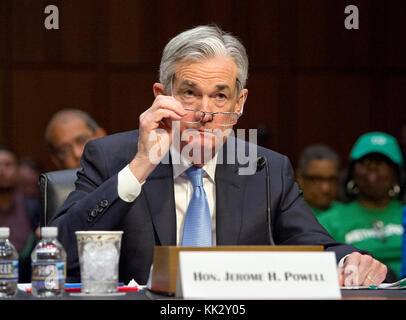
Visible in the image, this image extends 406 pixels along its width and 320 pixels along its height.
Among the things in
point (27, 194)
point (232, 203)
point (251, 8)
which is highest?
point (251, 8)

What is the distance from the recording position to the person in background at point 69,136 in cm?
405

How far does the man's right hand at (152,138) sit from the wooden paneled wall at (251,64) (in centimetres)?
436

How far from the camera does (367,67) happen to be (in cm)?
692

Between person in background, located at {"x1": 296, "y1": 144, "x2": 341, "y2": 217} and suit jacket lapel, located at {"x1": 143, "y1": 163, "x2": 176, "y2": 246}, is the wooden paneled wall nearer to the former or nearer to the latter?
person in background, located at {"x1": 296, "y1": 144, "x2": 341, "y2": 217}

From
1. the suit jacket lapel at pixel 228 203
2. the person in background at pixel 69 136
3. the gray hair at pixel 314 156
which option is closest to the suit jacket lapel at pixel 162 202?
the suit jacket lapel at pixel 228 203

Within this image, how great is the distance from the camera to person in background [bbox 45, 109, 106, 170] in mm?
4047

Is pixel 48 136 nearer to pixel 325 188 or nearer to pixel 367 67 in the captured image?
pixel 325 188

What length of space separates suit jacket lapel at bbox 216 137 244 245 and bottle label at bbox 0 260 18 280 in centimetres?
75

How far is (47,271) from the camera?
1.54 meters

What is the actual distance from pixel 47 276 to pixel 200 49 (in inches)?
39.0

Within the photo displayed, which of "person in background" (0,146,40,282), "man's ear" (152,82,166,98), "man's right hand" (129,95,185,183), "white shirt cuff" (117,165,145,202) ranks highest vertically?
"man's ear" (152,82,166,98)

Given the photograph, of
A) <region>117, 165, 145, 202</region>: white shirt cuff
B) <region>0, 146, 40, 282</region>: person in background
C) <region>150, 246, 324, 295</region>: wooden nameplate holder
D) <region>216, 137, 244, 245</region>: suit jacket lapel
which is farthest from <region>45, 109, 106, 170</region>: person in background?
<region>150, 246, 324, 295</region>: wooden nameplate holder

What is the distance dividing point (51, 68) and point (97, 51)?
0.39 meters

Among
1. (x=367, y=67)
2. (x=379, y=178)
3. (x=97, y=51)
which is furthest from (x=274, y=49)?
(x=379, y=178)
